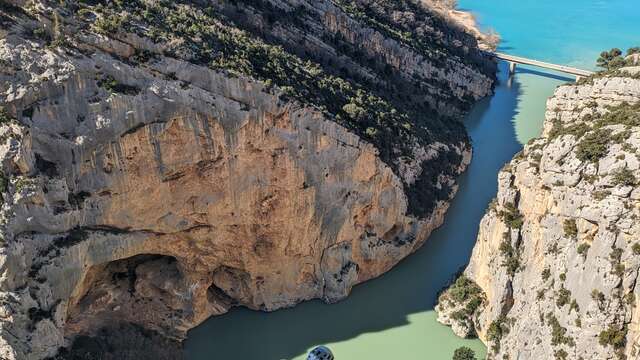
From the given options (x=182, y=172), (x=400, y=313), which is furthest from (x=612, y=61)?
(x=182, y=172)

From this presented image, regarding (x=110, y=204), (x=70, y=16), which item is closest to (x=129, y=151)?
(x=110, y=204)

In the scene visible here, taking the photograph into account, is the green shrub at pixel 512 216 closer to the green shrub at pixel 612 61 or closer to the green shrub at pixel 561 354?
the green shrub at pixel 561 354

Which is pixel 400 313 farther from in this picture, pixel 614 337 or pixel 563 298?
pixel 614 337

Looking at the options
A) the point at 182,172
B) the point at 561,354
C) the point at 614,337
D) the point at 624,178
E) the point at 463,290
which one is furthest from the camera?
the point at 463,290

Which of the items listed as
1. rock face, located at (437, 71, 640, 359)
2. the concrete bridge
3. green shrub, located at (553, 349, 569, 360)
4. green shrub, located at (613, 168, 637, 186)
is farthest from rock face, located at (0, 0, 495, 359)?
the concrete bridge

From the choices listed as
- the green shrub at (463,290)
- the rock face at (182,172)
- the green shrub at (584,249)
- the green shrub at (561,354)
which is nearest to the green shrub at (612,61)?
the rock face at (182,172)
